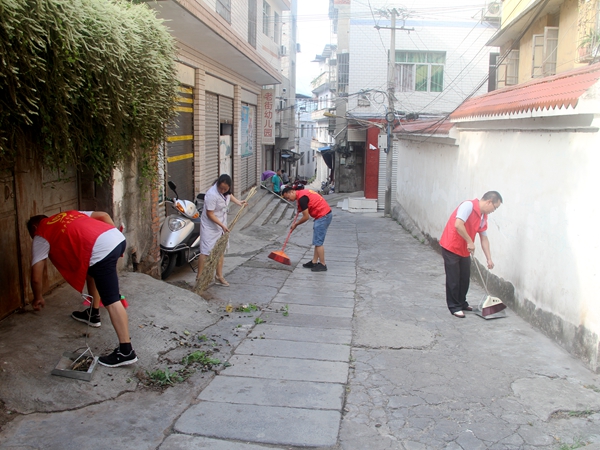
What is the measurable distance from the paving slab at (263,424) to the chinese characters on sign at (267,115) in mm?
16161

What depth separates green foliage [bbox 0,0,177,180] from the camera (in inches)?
130

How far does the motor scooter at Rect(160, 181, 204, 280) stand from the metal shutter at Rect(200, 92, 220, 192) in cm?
360

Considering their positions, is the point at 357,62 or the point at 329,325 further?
the point at 357,62

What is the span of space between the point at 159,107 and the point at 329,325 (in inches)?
116

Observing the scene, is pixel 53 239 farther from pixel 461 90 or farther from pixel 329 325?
pixel 461 90

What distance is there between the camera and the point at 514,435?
3621 millimetres

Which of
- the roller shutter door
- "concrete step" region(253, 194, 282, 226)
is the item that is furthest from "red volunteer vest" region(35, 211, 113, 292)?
"concrete step" region(253, 194, 282, 226)

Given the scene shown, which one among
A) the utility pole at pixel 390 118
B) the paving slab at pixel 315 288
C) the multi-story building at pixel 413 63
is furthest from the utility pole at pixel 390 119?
the paving slab at pixel 315 288

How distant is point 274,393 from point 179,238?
402cm

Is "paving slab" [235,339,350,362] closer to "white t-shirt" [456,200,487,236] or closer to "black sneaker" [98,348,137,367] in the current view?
"black sneaker" [98,348,137,367]

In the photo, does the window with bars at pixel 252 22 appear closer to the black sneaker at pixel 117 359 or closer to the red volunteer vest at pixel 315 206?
the red volunteer vest at pixel 315 206

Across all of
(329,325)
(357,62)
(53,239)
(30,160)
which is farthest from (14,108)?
(357,62)

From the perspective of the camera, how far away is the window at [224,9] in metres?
11.9

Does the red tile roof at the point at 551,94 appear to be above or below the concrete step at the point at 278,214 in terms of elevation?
above
